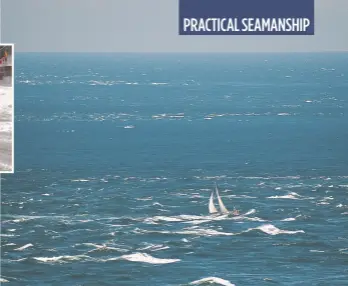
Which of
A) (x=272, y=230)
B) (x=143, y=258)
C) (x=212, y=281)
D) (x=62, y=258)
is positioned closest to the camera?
(x=212, y=281)

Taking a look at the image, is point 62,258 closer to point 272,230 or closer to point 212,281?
point 212,281

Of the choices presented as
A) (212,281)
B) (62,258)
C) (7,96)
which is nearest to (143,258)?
(62,258)

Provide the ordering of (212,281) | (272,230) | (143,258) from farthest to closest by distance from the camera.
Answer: (272,230)
(143,258)
(212,281)

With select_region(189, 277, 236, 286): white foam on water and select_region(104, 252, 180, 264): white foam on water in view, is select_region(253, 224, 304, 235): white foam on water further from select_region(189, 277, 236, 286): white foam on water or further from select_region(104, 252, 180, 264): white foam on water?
select_region(189, 277, 236, 286): white foam on water

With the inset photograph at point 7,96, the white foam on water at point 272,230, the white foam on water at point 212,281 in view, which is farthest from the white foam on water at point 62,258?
the inset photograph at point 7,96

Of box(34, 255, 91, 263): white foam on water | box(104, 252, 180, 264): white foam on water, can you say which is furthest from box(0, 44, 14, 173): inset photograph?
box(104, 252, 180, 264): white foam on water

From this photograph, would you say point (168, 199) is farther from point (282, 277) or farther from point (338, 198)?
point (282, 277)

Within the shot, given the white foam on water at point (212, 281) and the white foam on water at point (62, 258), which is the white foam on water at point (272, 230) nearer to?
the white foam on water at point (212, 281)

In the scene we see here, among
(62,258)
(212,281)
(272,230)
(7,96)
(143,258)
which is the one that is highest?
(7,96)

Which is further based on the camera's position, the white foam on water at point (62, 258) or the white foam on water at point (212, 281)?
the white foam on water at point (62, 258)

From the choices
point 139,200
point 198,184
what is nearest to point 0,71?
point 139,200

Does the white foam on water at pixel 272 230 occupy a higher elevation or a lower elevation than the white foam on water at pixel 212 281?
higher
